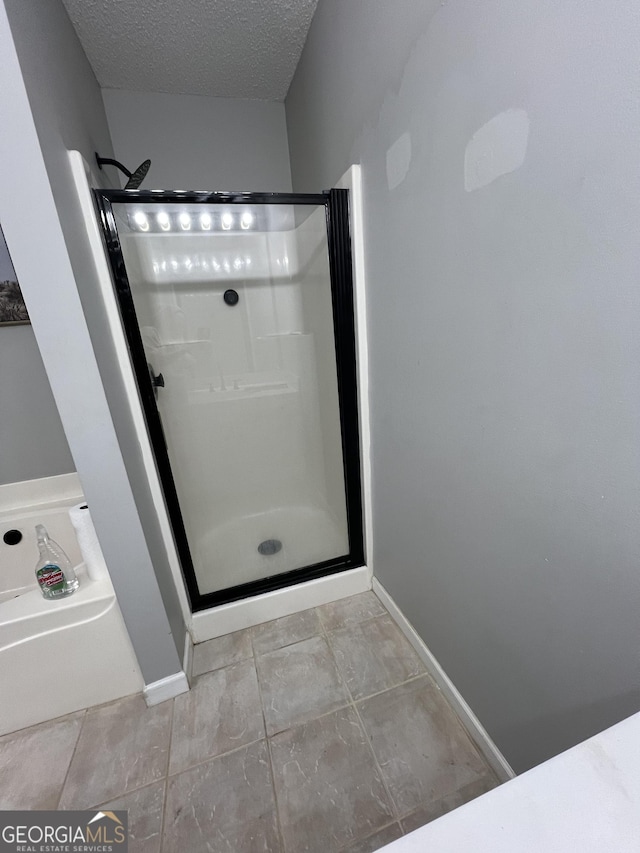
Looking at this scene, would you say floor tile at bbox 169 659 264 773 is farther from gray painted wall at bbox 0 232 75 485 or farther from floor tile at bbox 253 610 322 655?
Answer: gray painted wall at bbox 0 232 75 485

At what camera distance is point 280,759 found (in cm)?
103

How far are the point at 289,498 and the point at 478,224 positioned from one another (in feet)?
4.99

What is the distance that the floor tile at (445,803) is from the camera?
0.89 metres

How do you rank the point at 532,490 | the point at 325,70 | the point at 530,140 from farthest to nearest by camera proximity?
the point at 325,70 < the point at 532,490 < the point at 530,140

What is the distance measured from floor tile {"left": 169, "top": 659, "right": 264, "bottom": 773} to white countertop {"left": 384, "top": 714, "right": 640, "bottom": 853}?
104 cm

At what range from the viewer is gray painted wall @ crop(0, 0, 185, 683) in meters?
0.75

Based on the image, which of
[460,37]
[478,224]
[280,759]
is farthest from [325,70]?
[280,759]

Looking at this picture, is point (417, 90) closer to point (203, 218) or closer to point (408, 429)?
point (408, 429)

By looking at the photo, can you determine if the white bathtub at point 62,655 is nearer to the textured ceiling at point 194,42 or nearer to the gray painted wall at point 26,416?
the gray painted wall at point 26,416

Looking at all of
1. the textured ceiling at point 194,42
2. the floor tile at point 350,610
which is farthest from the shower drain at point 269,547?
the textured ceiling at point 194,42

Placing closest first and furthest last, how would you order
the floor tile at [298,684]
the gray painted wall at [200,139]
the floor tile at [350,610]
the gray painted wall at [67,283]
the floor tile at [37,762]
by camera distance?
1. the gray painted wall at [67,283]
2. the floor tile at [37,762]
3. the floor tile at [298,684]
4. the floor tile at [350,610]
5. the gray painted wall at [200,139]

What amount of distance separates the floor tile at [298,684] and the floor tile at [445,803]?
0.33 m

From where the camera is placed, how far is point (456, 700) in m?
1.10

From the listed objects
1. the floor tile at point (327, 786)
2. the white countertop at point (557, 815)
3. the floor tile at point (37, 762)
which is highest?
the white countertop at point (557, 815)
